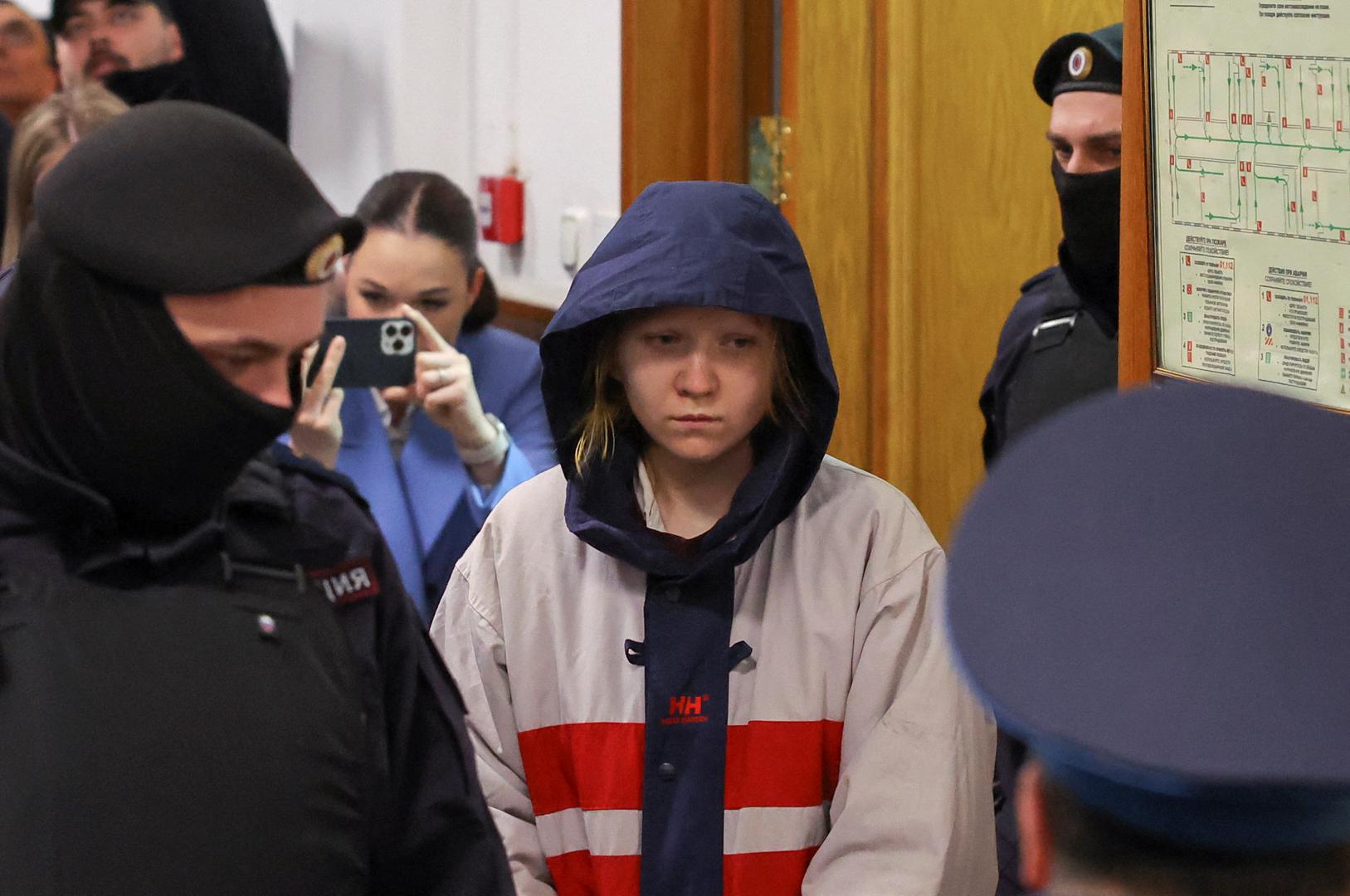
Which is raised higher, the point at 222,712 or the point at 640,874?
the point at 222,712

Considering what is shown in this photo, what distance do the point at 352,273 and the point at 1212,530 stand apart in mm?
2361

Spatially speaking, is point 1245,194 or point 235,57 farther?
point 235,57

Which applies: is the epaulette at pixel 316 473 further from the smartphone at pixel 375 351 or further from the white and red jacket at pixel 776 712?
the smartphone at pixel 375 351

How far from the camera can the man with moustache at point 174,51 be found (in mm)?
4379

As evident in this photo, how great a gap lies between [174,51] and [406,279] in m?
1.91

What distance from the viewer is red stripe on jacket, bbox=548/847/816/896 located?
1.83 meters

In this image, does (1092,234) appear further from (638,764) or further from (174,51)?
(174,51)

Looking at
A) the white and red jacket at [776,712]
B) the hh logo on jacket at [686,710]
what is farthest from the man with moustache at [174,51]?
the hh logo on jacket at [686,710]

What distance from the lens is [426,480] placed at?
2742 millimetres

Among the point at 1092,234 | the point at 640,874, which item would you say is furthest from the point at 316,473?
the point at 1092,234

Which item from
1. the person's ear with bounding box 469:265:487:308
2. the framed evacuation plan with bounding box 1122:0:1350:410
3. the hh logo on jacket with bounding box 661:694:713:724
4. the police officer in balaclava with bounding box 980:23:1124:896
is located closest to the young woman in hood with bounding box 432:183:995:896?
the hh logo on jacket with bounding box 661:694:713:724

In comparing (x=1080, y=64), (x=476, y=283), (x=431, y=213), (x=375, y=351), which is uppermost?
(x=1080, y=64)

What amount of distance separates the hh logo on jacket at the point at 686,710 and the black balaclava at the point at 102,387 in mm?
753

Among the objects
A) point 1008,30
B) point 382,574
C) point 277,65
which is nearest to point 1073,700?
point 382,574
